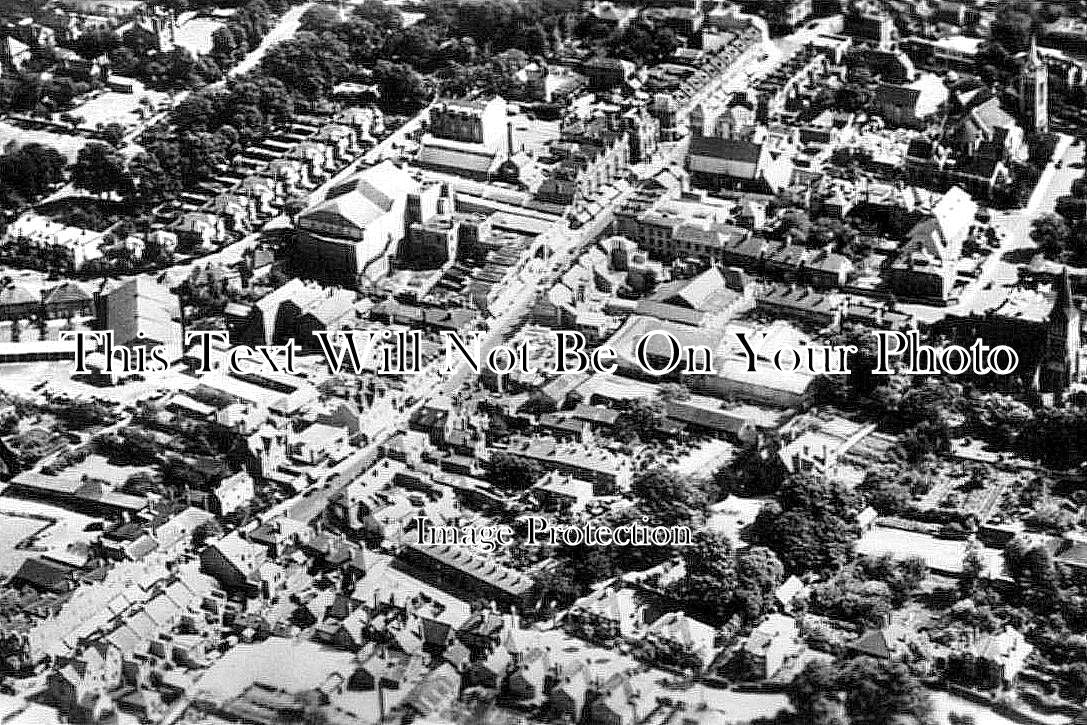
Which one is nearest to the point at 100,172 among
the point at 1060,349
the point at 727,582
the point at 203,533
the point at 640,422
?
the point at 203,533

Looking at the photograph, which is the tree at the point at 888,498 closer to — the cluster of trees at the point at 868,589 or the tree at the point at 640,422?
the cluster of trees at the point at 868,589

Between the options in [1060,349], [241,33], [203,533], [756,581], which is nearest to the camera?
[756,581]

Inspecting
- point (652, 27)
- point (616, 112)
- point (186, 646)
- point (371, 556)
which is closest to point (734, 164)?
point (616, 112)

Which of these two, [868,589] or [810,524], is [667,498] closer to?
[810,524]

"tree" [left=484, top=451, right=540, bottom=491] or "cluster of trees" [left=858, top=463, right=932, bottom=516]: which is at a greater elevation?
"cluster of trees" [left=858, top=463, right=932, bottom=516]

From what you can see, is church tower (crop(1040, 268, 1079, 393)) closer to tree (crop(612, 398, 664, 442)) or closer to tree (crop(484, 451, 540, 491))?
tree (crop(612, 398, 664, 442))

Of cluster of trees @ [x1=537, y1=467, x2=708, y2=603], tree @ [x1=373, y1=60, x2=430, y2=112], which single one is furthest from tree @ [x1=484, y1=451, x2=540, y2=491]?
tree @ [x1=373, y1=60, x2=430, y2=112]

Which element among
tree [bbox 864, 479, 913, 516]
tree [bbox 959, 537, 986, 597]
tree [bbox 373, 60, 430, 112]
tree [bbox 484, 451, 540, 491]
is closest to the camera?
tree [bbox 959, 537, 986, 597]

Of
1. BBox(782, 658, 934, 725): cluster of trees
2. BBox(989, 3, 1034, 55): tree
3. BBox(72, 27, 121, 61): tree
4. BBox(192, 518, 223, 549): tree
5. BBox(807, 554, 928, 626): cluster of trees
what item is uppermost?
BBox(989, 3, 1034, 55): tree
